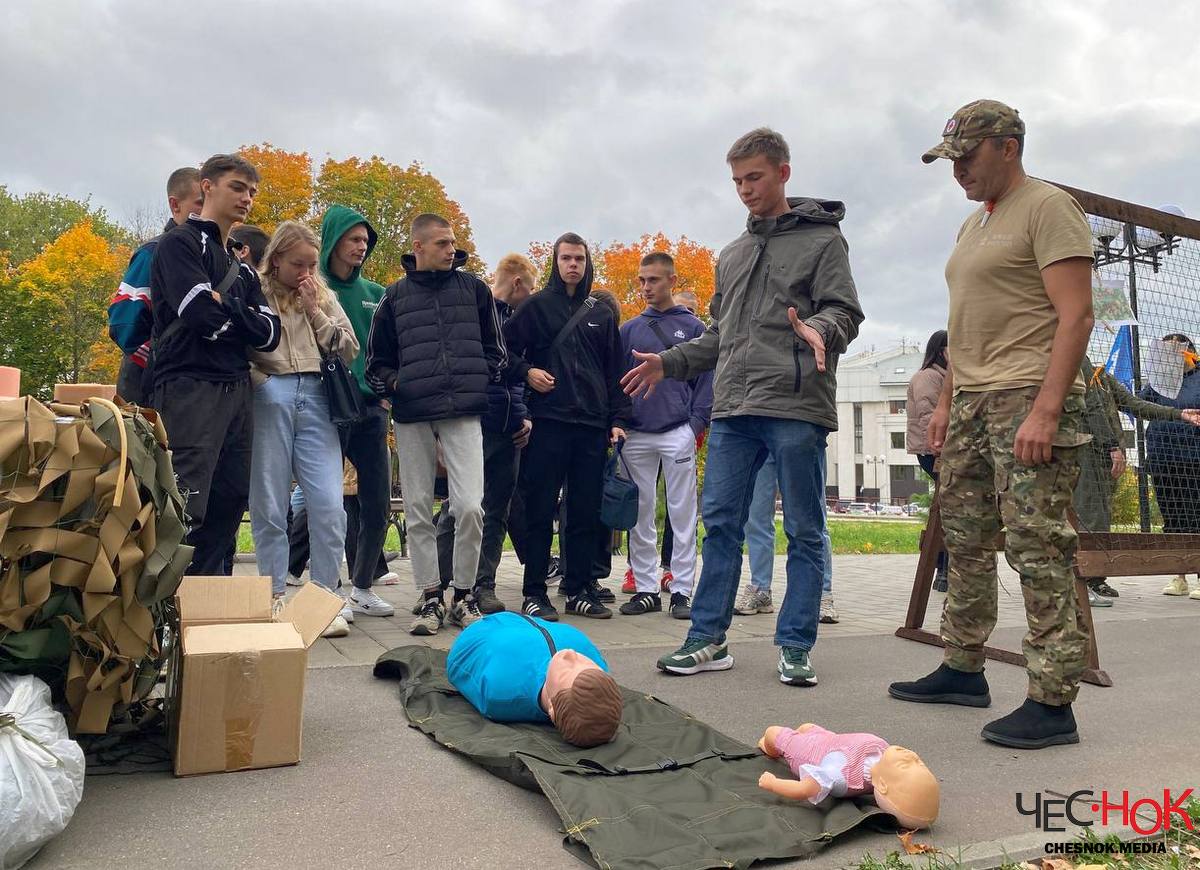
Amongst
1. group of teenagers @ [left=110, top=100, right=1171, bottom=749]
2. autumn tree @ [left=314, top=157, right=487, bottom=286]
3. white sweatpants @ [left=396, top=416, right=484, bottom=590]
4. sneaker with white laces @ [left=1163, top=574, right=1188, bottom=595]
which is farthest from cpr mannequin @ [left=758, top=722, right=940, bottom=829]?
autumn tree @ [left=314, top=157, right=487, bottom=286]

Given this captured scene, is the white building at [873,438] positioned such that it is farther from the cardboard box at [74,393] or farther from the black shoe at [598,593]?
the cardboard box at [74,393]

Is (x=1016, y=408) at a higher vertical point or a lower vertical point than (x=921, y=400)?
lower

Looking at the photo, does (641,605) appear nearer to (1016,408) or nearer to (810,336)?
(810,336)

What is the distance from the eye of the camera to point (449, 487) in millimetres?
5559

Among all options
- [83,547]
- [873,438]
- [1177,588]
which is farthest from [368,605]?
[873,438]

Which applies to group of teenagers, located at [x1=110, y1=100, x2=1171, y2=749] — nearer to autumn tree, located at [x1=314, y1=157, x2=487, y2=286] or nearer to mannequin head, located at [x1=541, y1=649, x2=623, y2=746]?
mannequin head, located at [x1=541, y1=649, x2=623, y2=746]

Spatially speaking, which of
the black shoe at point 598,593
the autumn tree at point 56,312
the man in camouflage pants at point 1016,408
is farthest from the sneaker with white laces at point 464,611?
the autumn tree at point 56,312

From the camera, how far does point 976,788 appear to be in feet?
9.86

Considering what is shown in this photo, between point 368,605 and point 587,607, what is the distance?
1.38 m

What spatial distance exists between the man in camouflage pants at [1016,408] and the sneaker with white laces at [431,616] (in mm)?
2625

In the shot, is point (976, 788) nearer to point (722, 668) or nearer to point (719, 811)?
point (719, 811)

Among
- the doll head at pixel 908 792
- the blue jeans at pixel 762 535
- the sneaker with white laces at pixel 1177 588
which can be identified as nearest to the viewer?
the doll head at pixel 908 792

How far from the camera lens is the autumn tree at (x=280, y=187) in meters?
26.7

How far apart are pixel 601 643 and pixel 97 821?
9.99ft
